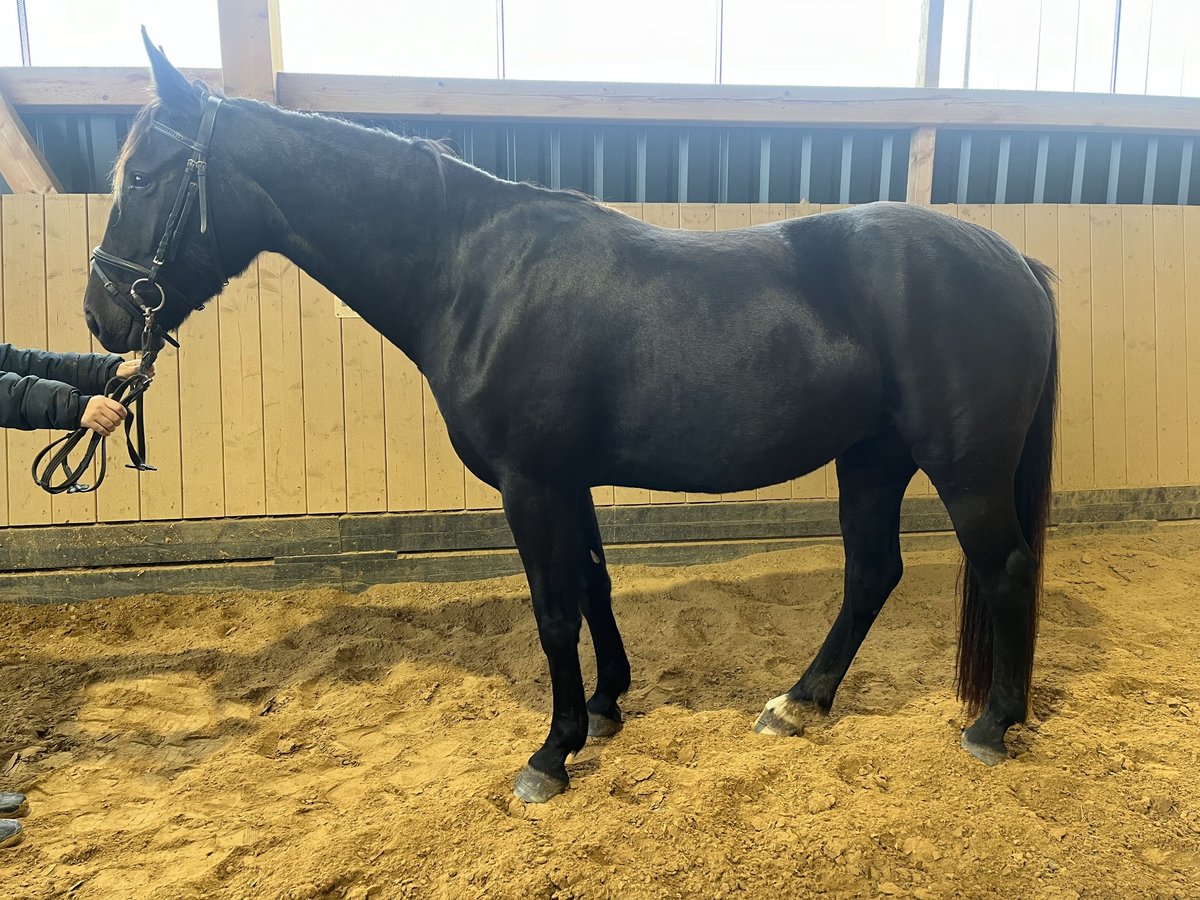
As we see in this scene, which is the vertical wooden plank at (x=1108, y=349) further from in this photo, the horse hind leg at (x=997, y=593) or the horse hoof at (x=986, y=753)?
the horse hoof at (x=986, y=753)

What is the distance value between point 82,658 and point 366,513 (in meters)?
1.31

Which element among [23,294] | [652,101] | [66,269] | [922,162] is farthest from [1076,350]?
[23,294]

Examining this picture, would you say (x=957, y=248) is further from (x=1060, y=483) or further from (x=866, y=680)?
(x=1060, y=483)

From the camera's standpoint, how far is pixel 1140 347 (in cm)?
398

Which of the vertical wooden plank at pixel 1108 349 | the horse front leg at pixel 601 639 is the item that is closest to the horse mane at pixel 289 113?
the horse front leg at pixel 601 639

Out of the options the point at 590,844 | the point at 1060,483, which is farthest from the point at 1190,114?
the point at 590,844

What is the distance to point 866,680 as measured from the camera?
8.22ft

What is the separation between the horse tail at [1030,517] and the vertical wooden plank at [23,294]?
4.14 meters

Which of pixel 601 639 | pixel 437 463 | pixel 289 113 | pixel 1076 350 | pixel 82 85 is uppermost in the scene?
pixel 82 85

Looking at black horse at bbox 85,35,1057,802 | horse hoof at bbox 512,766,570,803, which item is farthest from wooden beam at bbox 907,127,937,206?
horse hoof at bbox 512,766,570,803

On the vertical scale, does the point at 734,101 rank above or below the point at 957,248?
above

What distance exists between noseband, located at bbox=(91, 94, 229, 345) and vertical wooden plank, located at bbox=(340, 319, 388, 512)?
5.29ft

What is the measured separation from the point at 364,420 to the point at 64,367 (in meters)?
1.48

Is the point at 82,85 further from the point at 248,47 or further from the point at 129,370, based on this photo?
the point at 129,370
